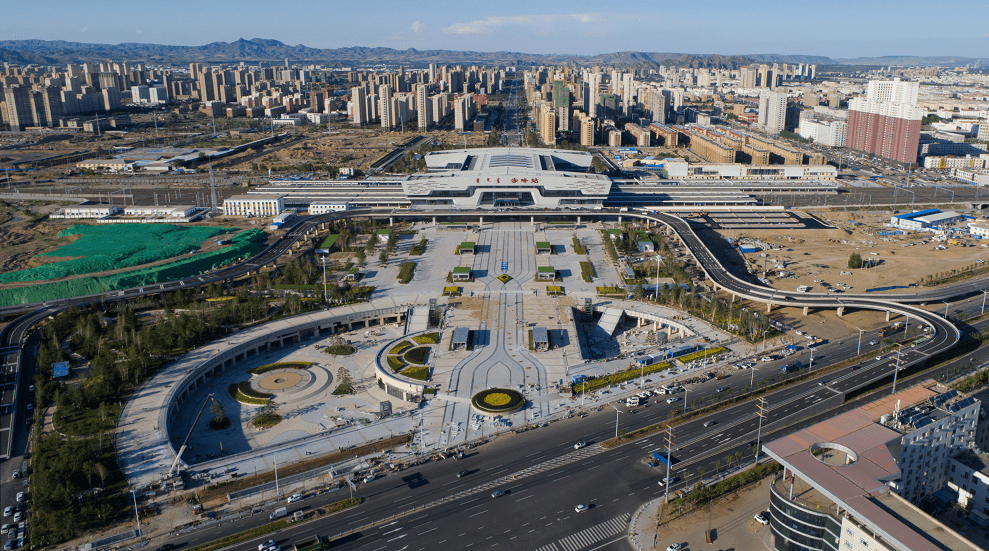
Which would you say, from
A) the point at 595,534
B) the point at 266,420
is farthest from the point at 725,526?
the point at 266,420

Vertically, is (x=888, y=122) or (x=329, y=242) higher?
(x=888, y=122)

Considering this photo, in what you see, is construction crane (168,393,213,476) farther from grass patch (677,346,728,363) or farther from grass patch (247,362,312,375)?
grass patch (677,346,728,363)

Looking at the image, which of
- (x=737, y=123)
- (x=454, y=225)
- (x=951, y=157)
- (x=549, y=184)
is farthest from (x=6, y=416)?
(x=737, y=123)

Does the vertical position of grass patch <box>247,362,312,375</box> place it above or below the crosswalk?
below

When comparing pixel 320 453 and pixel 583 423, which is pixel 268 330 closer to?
pixel 320 453

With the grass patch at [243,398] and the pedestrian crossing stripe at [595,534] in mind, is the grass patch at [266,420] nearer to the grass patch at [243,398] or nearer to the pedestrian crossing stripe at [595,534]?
the grass patch at [243,398]

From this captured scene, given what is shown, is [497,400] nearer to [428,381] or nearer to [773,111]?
[428,381]

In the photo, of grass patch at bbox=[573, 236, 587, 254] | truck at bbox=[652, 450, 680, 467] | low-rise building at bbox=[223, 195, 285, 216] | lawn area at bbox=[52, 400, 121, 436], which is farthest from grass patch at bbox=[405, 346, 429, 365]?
low-rise building at bbox=[223, 195, 285, 216]
